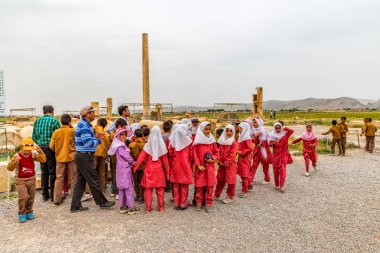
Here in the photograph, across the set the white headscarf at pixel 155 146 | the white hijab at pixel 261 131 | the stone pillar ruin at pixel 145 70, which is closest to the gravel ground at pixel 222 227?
the white headscarf at pixel 155 146

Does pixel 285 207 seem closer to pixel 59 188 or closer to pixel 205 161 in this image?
pixel 205 161

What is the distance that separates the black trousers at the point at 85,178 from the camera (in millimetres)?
5301

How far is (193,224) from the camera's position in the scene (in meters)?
4.87

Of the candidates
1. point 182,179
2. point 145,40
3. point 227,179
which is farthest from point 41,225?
point 145,40

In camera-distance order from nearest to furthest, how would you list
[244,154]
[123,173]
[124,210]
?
[123,173]
[124,210]
[244,154]

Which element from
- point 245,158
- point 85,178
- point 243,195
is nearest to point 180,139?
point 245,158

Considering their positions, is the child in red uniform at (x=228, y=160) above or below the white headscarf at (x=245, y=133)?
below

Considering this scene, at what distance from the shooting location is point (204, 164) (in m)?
5.64

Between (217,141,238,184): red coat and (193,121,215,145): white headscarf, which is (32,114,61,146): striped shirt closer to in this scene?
(193,121,215,145): white headscarf

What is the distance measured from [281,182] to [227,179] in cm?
172

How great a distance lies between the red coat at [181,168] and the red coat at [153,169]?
0.56ft

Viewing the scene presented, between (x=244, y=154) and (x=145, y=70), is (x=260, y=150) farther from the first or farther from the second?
(x=145, y=70)

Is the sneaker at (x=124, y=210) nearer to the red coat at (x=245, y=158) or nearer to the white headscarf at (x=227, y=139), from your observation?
the white headscarf at (x=227, y=139)

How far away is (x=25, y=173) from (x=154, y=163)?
2.16 m
